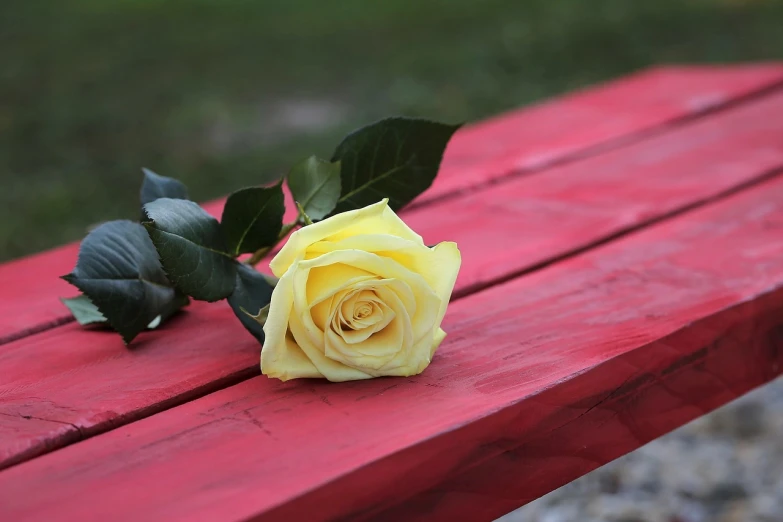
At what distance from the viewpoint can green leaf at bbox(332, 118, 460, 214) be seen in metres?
0.94

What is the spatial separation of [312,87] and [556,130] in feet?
8.19

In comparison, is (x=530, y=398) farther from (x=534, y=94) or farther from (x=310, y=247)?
(x=534, y=94)

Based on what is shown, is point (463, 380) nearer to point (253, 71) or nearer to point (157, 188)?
point (157, 188)

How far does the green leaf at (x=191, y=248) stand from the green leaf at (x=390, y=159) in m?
0.12

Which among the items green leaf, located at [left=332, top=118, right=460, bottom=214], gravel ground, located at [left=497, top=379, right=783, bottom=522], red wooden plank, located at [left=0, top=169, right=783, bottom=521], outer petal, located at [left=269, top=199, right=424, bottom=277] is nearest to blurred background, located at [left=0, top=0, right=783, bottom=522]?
gravel ground, located at [left=497, top=379, right=783, bottom=522]

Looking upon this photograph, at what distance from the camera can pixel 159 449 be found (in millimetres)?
718

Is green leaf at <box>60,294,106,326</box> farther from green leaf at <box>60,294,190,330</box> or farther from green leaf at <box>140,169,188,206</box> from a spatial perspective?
green leaf at <box>140,169,188,206</box>

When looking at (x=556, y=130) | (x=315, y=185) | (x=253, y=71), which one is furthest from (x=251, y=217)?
(x=253, y=71)

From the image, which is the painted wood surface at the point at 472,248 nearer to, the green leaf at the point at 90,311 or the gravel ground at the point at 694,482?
the green leaf at the point at 90,311

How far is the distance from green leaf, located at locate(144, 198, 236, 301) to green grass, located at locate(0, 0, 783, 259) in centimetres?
200

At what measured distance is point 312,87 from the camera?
4.09 m

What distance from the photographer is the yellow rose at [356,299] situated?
0.78 metres

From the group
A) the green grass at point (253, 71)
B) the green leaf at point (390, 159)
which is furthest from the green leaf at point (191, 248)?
the green grass at point (253, 71)

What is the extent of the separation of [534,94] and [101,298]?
316 cm
